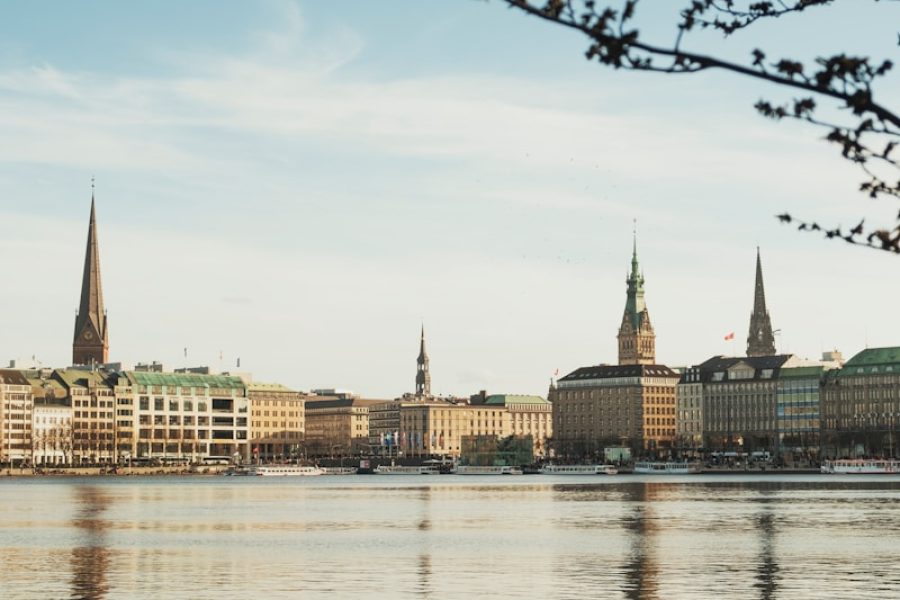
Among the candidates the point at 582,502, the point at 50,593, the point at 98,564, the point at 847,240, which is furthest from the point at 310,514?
the point at 847,240

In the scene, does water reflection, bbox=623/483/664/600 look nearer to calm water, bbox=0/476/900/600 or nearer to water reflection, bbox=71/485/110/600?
calm water, bbox=0/476/900/600

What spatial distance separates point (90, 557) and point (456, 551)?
42.8 feet

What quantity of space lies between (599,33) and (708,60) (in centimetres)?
101

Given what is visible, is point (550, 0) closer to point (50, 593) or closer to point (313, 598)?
point (313, 598)

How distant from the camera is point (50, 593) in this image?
44.3 m

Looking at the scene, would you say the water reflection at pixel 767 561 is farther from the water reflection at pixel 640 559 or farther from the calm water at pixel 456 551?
the water reflection at pixel 640 559

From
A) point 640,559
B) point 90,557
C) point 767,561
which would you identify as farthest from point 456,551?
point 90,557

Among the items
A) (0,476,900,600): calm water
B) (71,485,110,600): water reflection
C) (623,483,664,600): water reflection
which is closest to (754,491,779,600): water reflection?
(0,476,900,600): calm water

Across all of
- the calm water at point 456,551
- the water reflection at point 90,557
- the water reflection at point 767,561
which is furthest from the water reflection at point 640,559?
the water reflection at point 90,557

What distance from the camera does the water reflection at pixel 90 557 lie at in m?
45.6

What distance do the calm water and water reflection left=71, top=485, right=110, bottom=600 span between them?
101mm

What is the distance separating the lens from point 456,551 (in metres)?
61.2

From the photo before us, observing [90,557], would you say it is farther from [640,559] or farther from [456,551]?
[640,559]

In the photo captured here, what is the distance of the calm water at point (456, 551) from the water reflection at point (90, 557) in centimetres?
10
